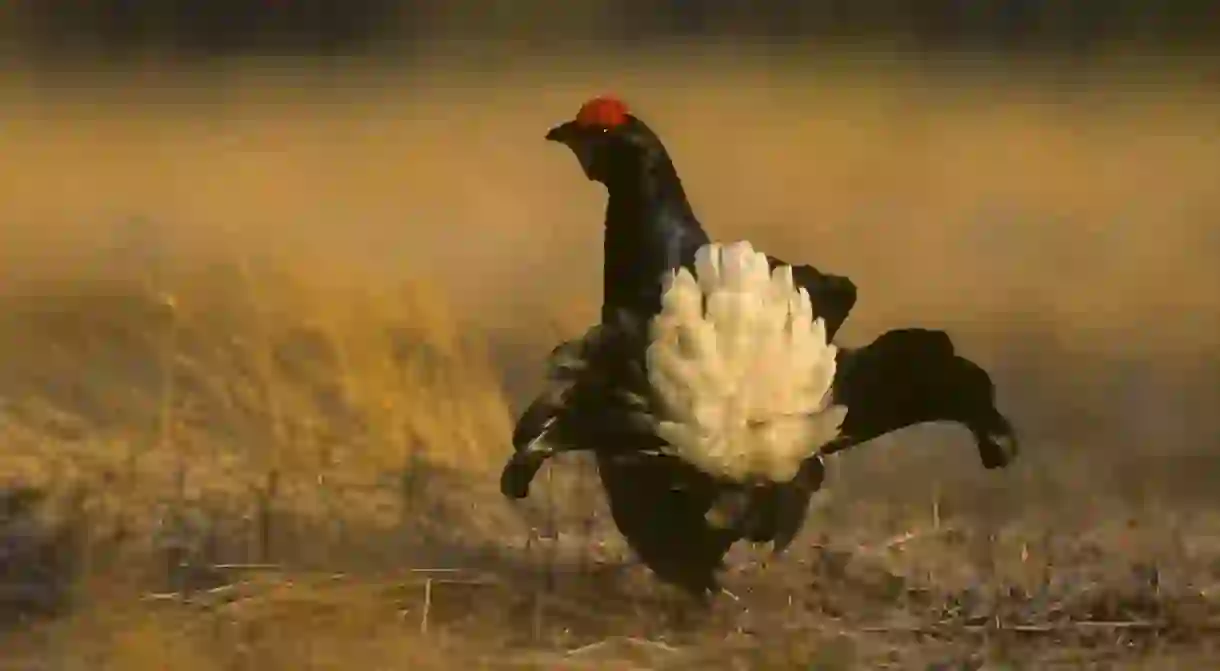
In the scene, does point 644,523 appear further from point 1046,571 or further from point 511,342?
point 1046,571

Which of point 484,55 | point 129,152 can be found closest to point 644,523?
point 484,55

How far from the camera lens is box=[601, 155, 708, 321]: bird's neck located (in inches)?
35.8

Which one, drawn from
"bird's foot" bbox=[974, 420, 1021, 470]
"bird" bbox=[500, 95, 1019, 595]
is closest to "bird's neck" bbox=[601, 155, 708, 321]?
"bird" bbox=[500, 95, 1019, 595]

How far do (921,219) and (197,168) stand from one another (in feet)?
1.93

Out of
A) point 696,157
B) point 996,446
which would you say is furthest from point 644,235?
point 996,446

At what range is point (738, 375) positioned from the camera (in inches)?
34.5

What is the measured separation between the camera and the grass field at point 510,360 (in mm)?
878

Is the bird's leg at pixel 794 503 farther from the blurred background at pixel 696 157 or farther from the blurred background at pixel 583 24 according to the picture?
the blurred background at pixel 583 24

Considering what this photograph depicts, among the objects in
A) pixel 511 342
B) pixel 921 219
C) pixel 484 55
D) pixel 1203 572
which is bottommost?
pixel 1203 572

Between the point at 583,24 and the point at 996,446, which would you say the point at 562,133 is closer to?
the point at 583,24

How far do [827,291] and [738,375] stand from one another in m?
0.11

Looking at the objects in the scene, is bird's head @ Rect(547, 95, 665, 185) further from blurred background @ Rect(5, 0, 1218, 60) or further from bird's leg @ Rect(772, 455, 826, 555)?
bird's leg @ Rect(772, 455, 826, 555)

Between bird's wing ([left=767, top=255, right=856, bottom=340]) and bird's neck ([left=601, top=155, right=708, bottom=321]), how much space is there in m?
0.08

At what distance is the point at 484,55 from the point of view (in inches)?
38.1
